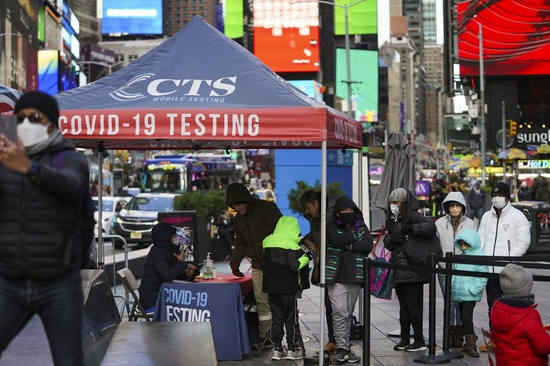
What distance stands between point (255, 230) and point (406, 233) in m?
1.67

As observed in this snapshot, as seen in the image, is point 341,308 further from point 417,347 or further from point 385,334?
point 385,334

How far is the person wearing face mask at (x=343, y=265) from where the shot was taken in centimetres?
1014

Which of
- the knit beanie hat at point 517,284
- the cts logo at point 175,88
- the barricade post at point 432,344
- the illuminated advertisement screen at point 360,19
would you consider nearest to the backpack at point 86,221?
the knit beanie hat at point 517,284

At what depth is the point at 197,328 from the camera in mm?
9359

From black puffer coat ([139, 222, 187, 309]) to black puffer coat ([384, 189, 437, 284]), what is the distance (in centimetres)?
229

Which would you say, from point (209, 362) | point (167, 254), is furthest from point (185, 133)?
point (209, 362)

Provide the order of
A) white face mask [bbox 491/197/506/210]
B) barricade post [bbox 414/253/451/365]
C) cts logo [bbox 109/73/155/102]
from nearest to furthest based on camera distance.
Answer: cts logo [bbox 109/73/155/102]
barricade post [bbox 414/253/451/365]
white face mask [bbox 491/197/506/210]

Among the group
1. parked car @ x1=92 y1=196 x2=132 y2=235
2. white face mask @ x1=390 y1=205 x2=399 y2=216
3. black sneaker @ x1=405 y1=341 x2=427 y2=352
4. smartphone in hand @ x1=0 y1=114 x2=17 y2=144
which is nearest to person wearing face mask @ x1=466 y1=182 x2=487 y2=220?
parked car @ x1=92 y1=196 x2=132 y2=235

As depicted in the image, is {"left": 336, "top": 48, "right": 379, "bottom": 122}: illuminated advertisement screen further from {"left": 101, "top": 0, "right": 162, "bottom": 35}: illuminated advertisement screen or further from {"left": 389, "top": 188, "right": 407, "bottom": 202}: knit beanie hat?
{"left": 389, "top": 188, "right": 407, "bottom": 202}: knit beanie hat

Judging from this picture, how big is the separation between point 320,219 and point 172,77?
6.91 ft

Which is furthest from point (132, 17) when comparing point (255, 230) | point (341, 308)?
point (341, 308)

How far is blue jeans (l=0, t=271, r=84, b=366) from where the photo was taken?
16.9 ft

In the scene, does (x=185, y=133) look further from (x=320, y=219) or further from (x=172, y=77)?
(x=320, y=219)

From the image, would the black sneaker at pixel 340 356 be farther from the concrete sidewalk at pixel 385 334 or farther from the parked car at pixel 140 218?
the parked car at pixel 140 218
